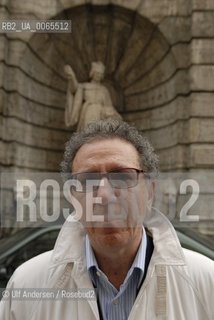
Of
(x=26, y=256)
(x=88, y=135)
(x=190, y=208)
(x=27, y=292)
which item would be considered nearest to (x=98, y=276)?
(x=27, y=292)

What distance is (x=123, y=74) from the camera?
853 cm

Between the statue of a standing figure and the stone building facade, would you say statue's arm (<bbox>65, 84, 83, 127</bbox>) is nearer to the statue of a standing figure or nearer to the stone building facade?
the statue of a standing figure

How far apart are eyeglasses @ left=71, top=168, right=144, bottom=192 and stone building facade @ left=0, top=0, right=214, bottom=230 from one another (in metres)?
5.68

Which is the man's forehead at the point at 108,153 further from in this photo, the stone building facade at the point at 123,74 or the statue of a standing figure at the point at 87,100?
the statue of a standing figure at the point at 87,100

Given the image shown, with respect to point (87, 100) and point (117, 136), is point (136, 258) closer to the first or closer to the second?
point (117, 136)

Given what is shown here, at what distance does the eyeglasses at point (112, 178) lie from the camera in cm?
133

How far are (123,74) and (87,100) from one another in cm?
121

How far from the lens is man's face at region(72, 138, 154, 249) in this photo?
1.32 meters

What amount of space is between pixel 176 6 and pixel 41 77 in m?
2.40

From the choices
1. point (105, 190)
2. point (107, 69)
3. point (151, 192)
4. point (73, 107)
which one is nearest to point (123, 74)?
point (107, 69)

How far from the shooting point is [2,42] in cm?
747

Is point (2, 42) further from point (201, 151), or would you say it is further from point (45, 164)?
point (201, 151)

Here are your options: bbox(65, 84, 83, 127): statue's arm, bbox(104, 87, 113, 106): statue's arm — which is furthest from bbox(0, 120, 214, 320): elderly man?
bbox(104, 87, 113, 106): statue's arm

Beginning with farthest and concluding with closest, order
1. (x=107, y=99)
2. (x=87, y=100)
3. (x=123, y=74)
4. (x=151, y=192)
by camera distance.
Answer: (x=123, y=74) → (x=107, y=99) → (x=87, y=100) → (x=151, y=192)
